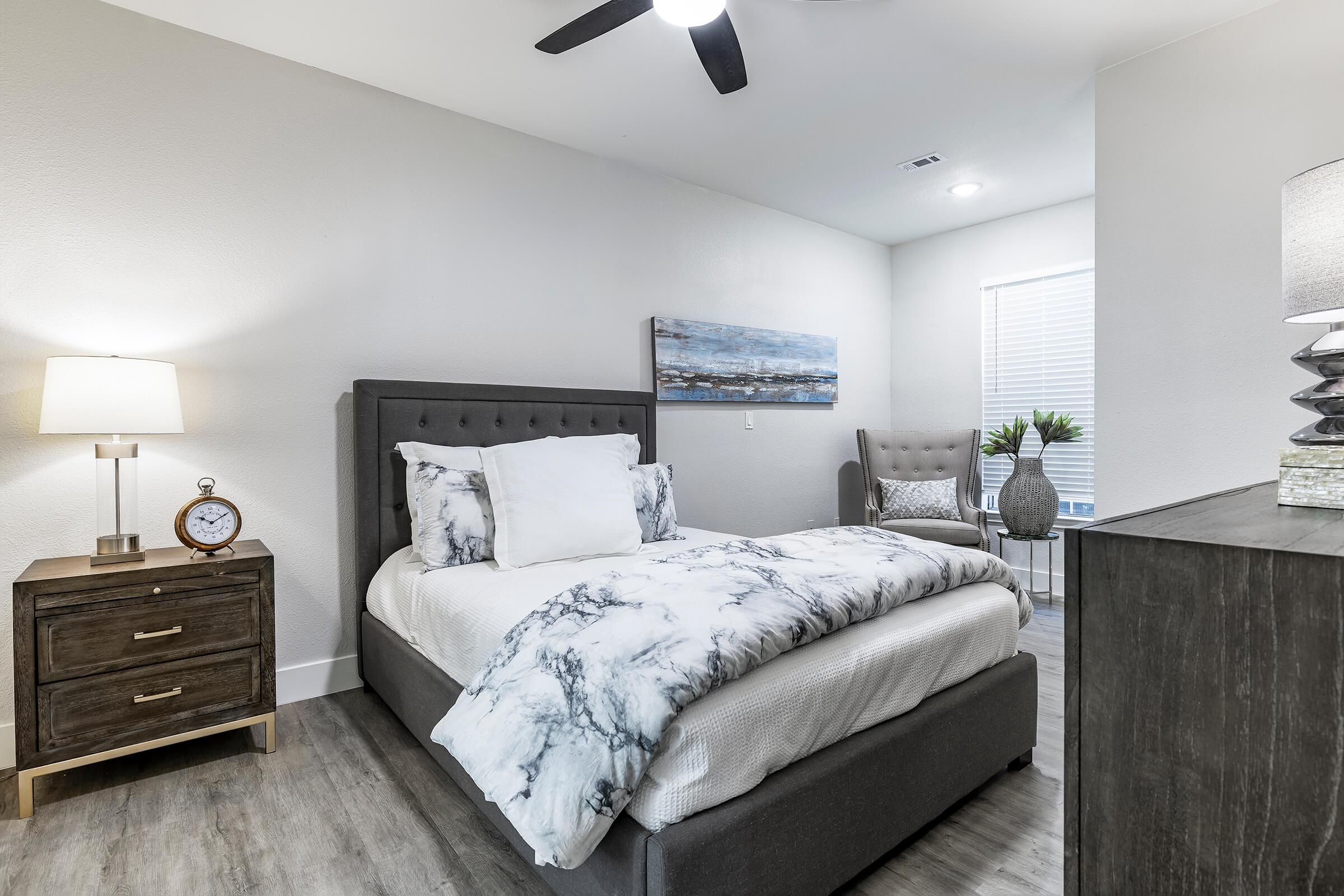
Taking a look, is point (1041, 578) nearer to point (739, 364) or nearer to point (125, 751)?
point (739, 364)

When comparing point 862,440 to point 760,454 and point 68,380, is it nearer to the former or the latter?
point 760,454

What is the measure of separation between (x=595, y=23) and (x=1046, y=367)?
3806 mm

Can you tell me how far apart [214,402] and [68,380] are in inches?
20.6

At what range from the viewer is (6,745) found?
2.17 metres

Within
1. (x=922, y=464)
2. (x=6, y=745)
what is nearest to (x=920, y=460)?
(x=922, y=464)

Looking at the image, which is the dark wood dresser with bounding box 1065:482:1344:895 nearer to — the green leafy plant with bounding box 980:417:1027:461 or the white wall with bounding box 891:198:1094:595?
the green leafy plant with bounding box 980:417:1027:461

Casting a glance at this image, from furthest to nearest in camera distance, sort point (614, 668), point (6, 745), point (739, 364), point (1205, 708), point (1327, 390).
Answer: point (739, 364), point (6, 745), point (614, 668), point (1327, 390), point (1205, 708)

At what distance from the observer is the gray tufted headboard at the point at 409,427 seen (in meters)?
2.76

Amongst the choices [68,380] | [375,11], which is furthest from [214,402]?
[375,11]

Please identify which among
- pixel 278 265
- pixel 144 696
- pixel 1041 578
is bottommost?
pixel 1041 578

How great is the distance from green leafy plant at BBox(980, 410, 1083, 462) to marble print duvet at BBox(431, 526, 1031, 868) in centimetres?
275

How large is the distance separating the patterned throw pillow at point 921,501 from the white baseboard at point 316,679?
323 cm

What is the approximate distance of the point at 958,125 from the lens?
3184 millimetres

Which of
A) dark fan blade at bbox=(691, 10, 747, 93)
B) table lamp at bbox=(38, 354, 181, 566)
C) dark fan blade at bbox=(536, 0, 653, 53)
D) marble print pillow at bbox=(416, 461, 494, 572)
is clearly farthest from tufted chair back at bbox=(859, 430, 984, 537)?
table lamp at bbox=(38, 354, 181, 566)
